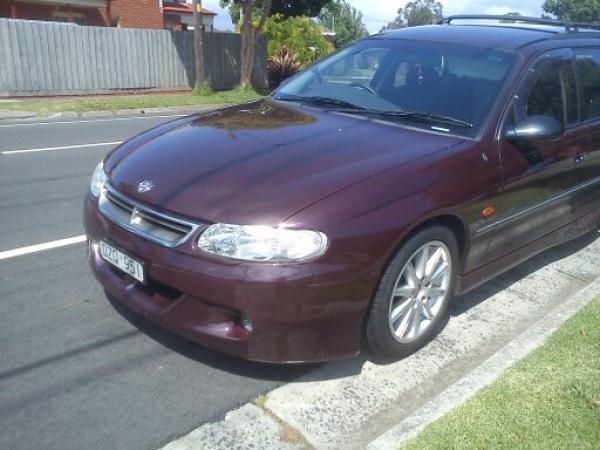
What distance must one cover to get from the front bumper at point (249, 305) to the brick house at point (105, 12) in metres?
24.6

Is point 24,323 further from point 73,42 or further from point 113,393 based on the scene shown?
point 73,42

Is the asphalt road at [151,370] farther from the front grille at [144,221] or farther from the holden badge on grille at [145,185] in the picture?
the holden badge on grille at [145,185]

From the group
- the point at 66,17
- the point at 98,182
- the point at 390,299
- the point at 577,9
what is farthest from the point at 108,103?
the point at 577,9

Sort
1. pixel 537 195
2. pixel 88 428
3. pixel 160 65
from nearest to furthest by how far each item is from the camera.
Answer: pixel 88 428 < pixel 537 195 < pixel 160 65

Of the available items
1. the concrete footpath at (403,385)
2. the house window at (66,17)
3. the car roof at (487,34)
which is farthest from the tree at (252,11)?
the concrete footpath at (403,385)

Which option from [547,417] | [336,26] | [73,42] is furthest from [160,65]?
[336,26]

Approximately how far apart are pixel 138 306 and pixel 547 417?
2.02m

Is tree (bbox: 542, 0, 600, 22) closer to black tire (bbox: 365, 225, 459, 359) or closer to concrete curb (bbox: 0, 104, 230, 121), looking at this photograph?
concrete curb (bbox: 0, 104, 230, 121)

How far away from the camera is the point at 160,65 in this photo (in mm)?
20844

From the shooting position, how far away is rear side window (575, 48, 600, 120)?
4512 mm

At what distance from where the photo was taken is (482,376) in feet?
10.4

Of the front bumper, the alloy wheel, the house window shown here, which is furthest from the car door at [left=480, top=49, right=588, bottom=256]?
the house window

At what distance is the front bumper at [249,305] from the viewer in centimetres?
271

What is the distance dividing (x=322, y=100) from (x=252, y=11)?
1900 centimetres
